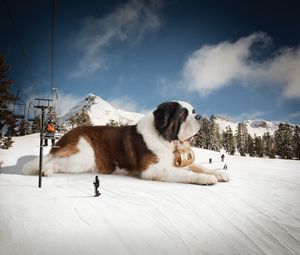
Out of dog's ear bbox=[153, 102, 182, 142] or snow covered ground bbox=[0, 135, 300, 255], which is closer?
snow covered ground bbox=[0, 135, 300, 255]

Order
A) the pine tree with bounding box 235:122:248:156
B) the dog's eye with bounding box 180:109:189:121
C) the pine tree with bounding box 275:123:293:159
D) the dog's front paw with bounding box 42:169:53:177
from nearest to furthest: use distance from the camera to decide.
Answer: the dog's front paw with bounding box 42:169:53:177 < the dog's eye with bounding box 180:109:189:121 < the pine tree with bounding box 275:123:293:159 < the pine tree with bounding box 235:122:248:156

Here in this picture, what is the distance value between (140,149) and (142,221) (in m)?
2.25

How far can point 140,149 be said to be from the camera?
13.3 ft

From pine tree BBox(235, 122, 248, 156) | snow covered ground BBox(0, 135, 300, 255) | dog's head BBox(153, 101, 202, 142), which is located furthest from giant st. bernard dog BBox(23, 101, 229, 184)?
pine tree BBox(235, 122, 248, 156)

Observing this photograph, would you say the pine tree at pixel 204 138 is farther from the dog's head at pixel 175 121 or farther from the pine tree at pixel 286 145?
the dog's head at pixel 175 121

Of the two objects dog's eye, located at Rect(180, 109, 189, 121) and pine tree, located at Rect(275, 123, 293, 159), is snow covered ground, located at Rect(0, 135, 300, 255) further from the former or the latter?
pine tree, located at Rect(275, 123, 293, 159)

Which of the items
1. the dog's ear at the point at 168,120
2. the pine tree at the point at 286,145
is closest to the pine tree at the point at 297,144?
the pine tree at the point at 286,145

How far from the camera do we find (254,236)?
5.77 feet

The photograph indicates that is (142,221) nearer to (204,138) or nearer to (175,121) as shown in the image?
(175,121)

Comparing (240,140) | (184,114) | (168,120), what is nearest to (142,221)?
(168,120)

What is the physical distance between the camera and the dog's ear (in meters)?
4.09

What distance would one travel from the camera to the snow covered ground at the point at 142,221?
1.44 meters

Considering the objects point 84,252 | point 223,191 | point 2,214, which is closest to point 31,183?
point 2,214

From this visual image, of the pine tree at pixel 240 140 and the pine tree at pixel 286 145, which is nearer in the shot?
A: the pine tree at pixel 286 145
